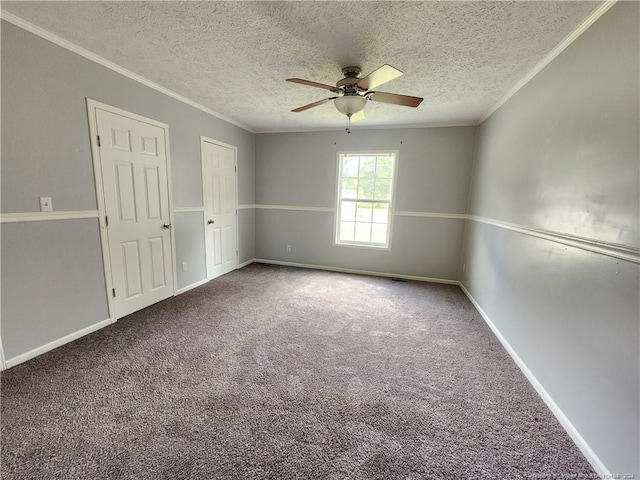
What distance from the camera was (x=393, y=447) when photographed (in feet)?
4.52

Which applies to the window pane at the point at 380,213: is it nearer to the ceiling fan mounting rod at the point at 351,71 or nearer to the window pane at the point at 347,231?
the window pane at the point at 347,231

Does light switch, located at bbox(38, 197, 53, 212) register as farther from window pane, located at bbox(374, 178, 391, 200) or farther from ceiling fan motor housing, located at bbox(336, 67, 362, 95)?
window pane, located at bbox(374, 178, 391, 200)

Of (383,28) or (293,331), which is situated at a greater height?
(383,28)

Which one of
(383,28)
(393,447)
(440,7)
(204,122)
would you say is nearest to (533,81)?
(440,7)

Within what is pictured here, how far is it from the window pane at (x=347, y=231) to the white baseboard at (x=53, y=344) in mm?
3348

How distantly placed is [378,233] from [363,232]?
259 millimetres

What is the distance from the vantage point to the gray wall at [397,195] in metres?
3.94

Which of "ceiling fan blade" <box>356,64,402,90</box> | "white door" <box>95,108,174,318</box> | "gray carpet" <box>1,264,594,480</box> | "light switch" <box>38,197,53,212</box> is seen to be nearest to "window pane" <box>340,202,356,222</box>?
"gray carpet" <box>1,264,594,480</box>

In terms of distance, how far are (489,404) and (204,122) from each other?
420 centimetres

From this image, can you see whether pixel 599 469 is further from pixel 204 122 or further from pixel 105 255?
pixel 204 122

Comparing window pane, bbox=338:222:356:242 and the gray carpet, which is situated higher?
window pane, bbox=338:222:356:242

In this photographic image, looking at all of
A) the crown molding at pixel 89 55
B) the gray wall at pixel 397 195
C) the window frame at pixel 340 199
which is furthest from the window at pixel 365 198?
the crown molding at pixel 89 55


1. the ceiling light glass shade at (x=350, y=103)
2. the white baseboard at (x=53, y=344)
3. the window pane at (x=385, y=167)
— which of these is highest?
the ceiling light glass shade at (x=350, y=103)

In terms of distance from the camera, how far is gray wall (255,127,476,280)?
12.9 feet
